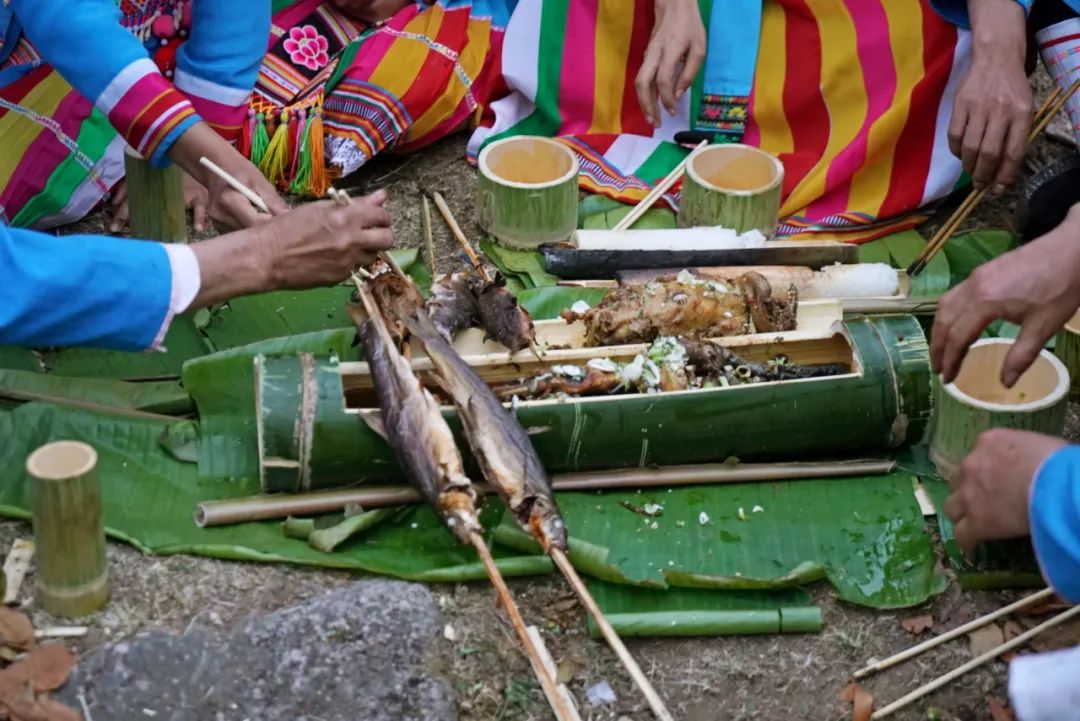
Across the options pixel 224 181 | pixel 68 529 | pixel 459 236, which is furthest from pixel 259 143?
pixel 68 529

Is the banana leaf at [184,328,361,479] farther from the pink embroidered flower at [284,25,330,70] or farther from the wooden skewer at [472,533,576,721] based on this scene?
the pink embroidered flower at [284,25,330,70]

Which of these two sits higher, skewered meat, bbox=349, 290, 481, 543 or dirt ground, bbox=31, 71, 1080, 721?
skewered meat, bbox=349, 290, 481, 543

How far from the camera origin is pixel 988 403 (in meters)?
3.40

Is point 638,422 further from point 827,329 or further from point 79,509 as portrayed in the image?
point 79,509

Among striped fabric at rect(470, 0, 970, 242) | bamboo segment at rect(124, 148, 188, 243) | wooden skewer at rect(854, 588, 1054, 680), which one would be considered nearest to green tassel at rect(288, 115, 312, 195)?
striped fabric at rect(470, 0, 970, 242)

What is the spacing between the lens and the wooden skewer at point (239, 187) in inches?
137

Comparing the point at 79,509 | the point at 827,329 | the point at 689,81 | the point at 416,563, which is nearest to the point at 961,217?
the point at 827,329

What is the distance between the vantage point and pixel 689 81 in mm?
4582

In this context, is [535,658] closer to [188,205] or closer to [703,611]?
[703,611]

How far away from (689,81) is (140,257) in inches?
88.1

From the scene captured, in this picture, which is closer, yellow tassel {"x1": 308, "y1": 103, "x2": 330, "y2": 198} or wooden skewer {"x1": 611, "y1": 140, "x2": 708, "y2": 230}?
wooden skewer {"x1": 611, "y1": 140, "x2": 708, "y2": 230}

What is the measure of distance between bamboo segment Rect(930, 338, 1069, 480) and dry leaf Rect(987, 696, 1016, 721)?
2.38ft

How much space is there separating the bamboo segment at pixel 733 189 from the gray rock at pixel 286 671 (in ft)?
6.62

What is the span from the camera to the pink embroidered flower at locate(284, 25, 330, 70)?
504 centimetres
